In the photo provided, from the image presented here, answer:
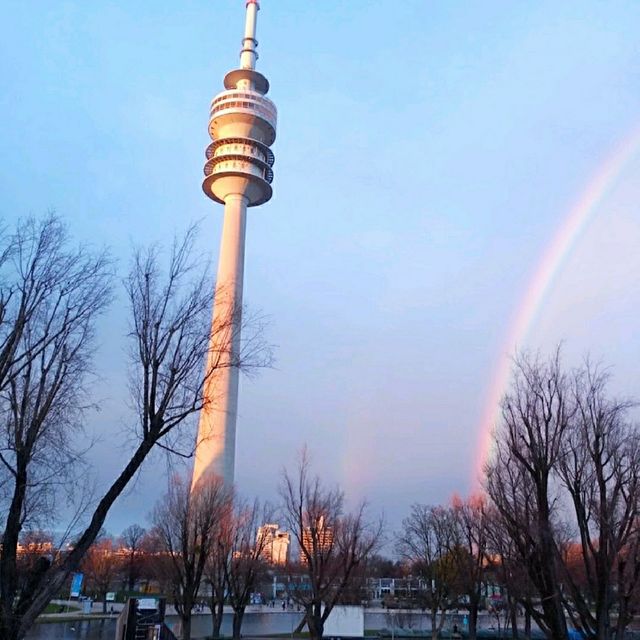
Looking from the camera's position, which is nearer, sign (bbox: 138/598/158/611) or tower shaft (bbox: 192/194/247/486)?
sign (bbox: 138/598/158/611)

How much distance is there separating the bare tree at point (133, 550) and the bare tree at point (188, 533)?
51.1 meters

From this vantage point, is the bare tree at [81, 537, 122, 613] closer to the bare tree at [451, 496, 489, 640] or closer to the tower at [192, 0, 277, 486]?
the tower at [192, 0, 277, 486]

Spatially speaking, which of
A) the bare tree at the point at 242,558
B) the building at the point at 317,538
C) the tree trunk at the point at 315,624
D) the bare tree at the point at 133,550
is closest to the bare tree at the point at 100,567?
the bare tree at the point at 133,550

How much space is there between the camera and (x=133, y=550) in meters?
87.7

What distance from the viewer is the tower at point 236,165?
269 ft

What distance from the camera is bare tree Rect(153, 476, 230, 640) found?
2855 centimetres

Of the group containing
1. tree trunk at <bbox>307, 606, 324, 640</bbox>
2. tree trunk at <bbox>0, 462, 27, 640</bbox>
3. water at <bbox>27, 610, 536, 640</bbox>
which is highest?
tree trunk at <bbox>0, 462, 27, 640</bbox>

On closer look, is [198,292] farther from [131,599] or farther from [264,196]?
[264,196]

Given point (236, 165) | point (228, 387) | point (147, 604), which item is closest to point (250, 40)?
point (236, 165)

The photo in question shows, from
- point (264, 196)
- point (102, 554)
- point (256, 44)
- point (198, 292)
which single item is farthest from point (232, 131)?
point (198, 292)

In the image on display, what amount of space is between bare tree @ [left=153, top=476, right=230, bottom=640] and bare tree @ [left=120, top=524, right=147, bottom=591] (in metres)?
51.1

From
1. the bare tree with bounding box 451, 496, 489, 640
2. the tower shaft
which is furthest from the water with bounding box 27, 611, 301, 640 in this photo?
the tower shaft

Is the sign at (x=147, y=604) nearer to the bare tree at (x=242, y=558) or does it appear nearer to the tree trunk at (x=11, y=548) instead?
the tree trunk at (x=11, y=548)

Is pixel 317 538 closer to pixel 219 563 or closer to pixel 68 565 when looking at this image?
pixel 219 563
